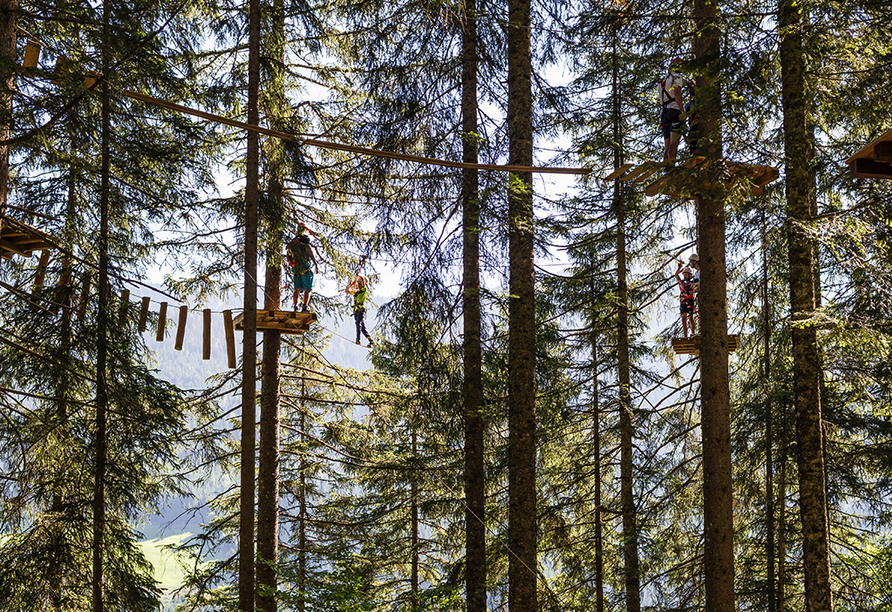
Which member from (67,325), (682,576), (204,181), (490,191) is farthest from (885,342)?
(67,325)

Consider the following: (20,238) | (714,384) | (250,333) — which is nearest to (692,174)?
(714,384)

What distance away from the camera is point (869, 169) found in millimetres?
6164

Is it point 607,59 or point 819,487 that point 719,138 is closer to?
point 819,487

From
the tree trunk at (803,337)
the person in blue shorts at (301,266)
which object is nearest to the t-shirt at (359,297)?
the person in blue shorts at (301,266)

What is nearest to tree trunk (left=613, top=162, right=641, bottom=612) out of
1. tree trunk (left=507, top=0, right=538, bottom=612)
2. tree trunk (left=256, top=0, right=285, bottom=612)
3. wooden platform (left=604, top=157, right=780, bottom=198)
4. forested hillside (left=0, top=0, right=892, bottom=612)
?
forested hillside (left=0, top=0, right=892, bottom=612)

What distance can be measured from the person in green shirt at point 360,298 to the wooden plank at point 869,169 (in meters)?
7.88

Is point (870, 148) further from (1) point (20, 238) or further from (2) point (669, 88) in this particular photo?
(1) point (20, 238)

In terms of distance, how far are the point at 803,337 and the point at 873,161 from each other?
1.97 metres

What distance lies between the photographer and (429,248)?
10305 mm

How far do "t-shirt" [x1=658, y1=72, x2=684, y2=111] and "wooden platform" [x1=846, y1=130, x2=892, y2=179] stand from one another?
2.22 metres

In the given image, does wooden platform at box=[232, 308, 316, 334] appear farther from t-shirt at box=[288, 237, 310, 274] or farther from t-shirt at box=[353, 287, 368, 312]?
t-shirt at box=[353, 287, 368, 312]

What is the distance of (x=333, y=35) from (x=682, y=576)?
11008mm

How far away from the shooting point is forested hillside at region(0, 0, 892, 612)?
7250 mm

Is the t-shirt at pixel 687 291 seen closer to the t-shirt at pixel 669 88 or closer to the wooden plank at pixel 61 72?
the t-shirt at pixel 669 88
